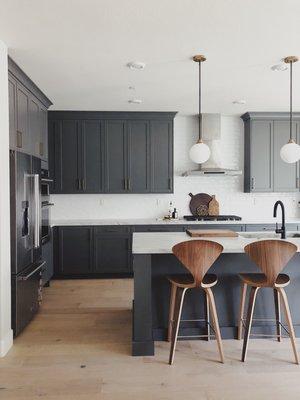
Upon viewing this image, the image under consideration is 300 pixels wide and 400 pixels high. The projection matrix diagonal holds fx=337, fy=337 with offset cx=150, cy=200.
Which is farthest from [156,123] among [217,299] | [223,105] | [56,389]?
[56,389]

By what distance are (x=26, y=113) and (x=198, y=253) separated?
2.51m

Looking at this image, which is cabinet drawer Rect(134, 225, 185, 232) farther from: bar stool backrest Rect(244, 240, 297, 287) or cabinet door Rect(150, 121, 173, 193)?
bar stool backrest Rect(244, 240, 297, 287)

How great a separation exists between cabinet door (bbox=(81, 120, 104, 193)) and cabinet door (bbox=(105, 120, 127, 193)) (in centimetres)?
9

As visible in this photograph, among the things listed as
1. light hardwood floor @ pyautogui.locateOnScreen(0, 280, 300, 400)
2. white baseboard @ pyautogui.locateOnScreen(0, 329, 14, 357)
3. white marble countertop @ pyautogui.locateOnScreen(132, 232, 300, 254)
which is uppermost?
white marble countertop @ pyautogui.locateOnScreen(132, 232, 300, 254)

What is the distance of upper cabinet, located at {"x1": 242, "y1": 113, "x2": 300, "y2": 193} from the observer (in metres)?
5.41

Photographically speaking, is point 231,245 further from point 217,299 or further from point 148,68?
point 148,68

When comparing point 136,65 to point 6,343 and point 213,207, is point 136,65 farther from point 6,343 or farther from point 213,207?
point 213,207

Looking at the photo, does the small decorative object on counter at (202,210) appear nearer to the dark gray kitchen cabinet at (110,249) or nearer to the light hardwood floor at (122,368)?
the dark gray kitchen cabinet at (110,249)

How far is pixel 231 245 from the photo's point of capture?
2.83 m

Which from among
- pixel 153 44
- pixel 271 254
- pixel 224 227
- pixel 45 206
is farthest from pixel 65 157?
pixel 271 254

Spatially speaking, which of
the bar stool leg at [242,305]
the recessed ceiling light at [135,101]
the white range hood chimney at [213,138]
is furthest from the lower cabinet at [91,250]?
the bar stool leg at [242,305]

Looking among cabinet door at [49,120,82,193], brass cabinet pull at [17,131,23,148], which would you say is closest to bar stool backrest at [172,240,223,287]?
brass cabinet pull at [17,131,23,148]

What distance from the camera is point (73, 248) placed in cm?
512

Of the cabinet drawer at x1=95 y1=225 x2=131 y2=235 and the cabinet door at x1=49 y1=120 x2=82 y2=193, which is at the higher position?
the cabinet door at x1=49 y1=120 x2=82 y2=193
